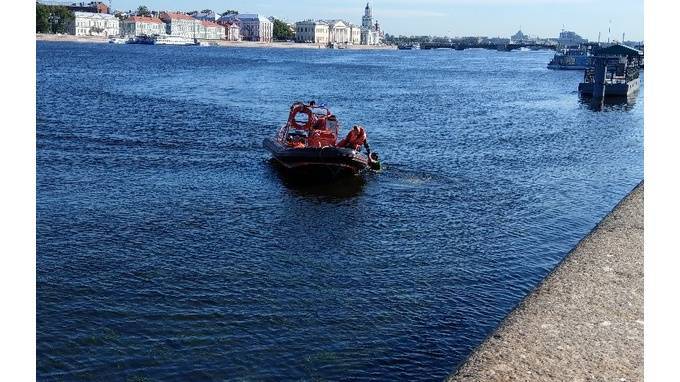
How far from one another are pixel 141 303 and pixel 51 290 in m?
1.85

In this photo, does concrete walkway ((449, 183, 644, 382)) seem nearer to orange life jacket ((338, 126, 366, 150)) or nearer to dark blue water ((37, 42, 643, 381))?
dark blue water ((37, 42, 643, 381))

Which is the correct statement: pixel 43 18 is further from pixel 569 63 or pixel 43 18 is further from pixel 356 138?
pixel 356 138

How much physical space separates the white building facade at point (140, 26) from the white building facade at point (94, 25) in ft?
8.55

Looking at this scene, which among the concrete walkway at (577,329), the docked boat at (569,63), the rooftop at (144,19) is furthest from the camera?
the rooftop at (144,19)

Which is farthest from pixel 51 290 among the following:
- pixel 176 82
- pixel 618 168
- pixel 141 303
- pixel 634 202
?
pixel 176 82

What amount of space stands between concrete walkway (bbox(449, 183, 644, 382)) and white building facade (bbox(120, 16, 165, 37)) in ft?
625

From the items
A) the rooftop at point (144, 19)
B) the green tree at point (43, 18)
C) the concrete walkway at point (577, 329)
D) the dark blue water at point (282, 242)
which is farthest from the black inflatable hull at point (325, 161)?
the rooftop at point (144, 19)

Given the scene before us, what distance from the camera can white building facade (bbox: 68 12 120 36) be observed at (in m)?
173

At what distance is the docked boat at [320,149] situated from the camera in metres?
24.6

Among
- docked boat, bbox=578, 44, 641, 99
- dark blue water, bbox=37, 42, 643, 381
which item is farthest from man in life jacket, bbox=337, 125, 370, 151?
docked boat, bbox=578, 44, 641, 99

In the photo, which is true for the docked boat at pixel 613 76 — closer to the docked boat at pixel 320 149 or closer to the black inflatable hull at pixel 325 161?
the docked boat at pixel 320 149

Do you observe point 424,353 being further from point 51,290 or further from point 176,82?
point 176,82

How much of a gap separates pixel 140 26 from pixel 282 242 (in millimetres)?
188211

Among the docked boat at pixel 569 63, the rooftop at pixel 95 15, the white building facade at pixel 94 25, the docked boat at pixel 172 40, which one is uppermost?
the rooftop at pixel 95 15
